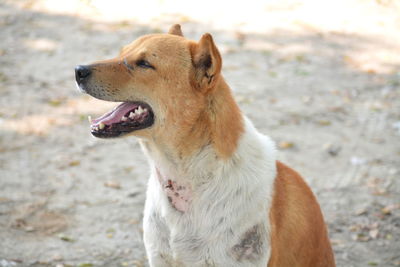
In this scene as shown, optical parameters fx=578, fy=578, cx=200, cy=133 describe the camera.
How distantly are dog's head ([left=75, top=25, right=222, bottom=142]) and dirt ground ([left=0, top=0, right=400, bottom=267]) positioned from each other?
66.8 inches

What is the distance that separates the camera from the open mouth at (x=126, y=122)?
11.1 feet

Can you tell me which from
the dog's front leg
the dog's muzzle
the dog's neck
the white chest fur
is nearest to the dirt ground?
the dog's front leg

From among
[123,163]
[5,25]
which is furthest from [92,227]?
[5,25]

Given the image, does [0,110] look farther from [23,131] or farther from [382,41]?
[382,41]

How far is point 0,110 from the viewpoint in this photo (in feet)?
22.3

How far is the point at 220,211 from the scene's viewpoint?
11.3ft

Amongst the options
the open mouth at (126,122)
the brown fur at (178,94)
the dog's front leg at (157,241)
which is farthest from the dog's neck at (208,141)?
the dog's front leg at (157,241)

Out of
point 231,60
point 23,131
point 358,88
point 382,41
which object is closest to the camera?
point 23,131

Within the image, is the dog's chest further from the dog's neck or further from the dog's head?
the dog's head

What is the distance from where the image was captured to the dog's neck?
335 centimetres

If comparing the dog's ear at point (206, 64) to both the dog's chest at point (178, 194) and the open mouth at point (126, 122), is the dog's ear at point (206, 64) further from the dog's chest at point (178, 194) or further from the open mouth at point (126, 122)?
the dog's chest at point (178, 194)

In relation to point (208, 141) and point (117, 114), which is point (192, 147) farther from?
point (117, 114)

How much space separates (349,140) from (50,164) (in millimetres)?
3278

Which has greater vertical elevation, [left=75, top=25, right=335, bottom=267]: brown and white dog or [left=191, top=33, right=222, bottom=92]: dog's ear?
[left=191, top=33, right=222, bottom=92]: dog's ear
